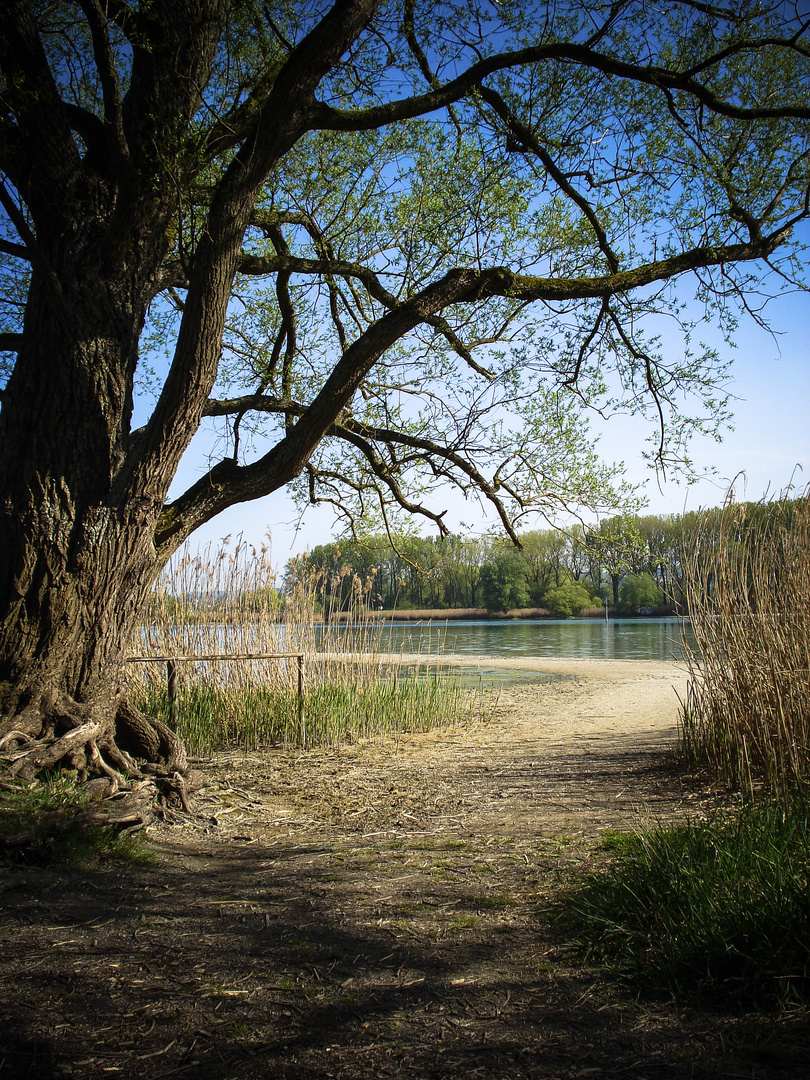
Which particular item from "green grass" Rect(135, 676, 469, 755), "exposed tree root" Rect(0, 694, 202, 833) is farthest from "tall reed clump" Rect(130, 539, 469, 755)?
"exposed tree root" Rect(0, 694, 202, 833)

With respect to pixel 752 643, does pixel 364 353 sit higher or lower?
higher

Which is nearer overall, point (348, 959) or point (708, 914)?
point (708, 914)

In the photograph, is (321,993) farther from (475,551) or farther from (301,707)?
(475,551)

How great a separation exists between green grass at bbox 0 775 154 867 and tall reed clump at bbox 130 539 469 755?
2979 mm

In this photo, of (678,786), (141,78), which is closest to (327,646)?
(678,786)

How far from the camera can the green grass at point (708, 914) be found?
6.66ft

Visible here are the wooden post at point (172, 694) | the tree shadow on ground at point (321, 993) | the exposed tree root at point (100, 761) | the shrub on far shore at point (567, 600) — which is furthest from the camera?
the shrub on far shore at point (567, 600)

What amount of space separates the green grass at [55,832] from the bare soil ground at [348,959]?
0.37ft

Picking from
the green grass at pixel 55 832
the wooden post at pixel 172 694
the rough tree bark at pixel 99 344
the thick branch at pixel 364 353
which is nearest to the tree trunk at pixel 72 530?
the rough tree bark at pixel 99 344

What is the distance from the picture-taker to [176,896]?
2.97 m

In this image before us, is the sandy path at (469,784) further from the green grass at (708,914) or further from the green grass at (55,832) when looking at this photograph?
the green grass at (708,914)

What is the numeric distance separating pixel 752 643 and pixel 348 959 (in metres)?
3.33

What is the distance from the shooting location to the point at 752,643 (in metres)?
4.57

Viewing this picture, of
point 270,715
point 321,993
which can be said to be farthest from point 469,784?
point 321,993
